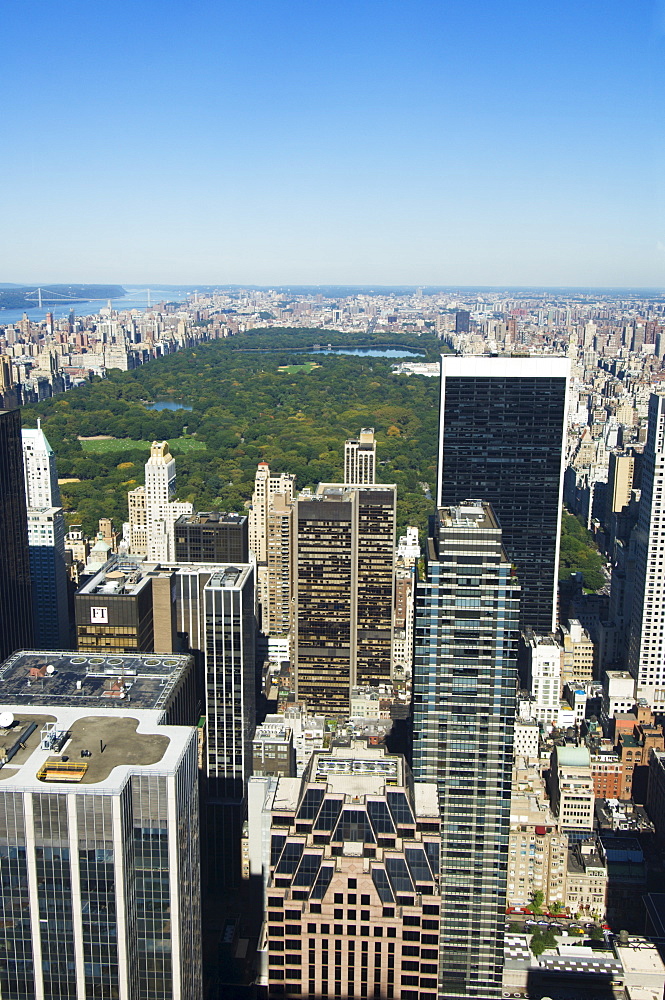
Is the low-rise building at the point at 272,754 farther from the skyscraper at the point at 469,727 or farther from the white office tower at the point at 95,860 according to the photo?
the white office tower at the point at 95,860

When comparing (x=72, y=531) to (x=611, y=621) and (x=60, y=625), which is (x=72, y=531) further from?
(x=611, y=621)

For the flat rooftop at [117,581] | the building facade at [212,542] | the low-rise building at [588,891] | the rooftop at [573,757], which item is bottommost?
the low-rise building at [588,891]

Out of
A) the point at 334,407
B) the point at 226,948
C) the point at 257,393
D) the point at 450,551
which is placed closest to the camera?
the point at 450,551

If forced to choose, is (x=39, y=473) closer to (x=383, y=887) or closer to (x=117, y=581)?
(x=117, y=581)

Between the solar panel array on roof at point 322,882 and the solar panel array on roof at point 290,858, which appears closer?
the solar panel array on roof at point 322,882

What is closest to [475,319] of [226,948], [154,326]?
[154,326]

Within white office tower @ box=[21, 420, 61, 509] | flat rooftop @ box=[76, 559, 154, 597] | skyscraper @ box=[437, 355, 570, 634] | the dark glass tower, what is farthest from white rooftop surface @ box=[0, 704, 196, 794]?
white office tower @ box=[21, 420, 61, 509]

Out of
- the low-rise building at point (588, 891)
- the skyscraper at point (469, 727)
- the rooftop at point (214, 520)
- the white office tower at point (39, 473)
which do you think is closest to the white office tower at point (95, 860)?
the skyscraper at point (469, 727)

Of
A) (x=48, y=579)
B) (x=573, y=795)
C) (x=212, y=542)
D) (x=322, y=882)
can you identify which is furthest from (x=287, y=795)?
(x=48, y=579)
